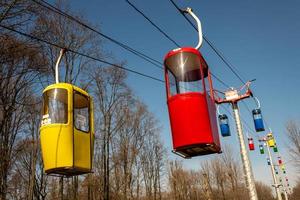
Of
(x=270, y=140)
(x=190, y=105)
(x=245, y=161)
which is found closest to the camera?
(x=190, y=105)

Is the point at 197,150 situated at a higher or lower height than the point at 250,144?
lower

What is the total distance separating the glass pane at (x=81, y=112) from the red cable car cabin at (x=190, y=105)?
2139 mm

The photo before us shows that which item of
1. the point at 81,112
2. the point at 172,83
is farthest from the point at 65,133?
the point at 172,83

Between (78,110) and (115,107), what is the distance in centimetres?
2078

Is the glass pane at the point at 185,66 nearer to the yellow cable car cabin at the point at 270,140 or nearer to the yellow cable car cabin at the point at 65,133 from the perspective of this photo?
the yellow cable car cabin at the point at 65,133

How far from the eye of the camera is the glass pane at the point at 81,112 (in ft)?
23.5

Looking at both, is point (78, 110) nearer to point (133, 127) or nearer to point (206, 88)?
point (206, 88)

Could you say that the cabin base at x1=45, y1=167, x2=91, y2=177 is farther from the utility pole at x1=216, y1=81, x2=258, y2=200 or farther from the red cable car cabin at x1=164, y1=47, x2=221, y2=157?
the utility pole at x1=216, y1=81, x2=258, y2=200

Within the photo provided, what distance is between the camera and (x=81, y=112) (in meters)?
7.51

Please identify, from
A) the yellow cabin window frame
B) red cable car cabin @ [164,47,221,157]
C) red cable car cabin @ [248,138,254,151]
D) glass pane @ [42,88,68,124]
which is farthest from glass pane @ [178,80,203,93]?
red cable car cabin @ [248,138,254,151]

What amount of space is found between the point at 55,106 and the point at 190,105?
10.3ft

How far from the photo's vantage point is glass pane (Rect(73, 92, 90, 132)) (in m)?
7.16

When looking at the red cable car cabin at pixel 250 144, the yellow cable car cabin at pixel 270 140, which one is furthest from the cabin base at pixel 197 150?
the yellow cable car cabin at pixel 270 140

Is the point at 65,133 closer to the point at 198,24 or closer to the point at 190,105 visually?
the point at 190,105
